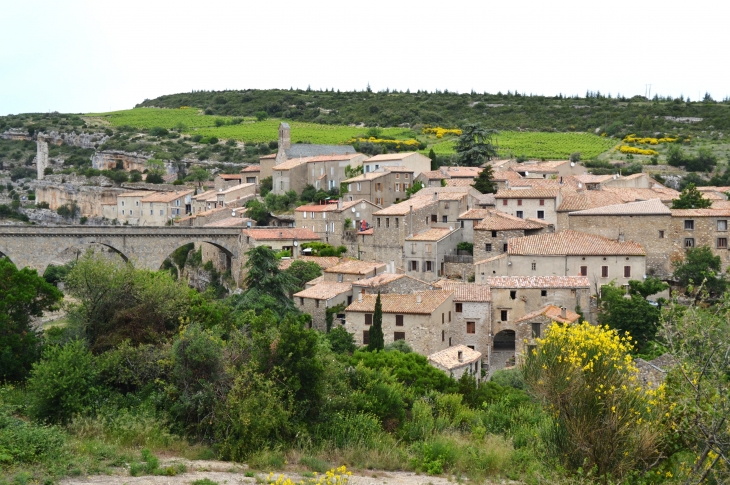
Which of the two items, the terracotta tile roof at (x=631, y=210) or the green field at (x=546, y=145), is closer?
the terracotta tile roof at (x=631, y=210)

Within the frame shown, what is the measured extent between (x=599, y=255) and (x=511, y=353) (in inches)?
254

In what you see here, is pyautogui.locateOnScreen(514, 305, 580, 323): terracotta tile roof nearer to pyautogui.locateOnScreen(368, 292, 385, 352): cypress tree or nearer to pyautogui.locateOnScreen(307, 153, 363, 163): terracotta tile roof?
pyautogui.locateOnScreen(368, 292, 385, 352): cypress tree

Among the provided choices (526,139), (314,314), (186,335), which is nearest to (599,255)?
(314,314)

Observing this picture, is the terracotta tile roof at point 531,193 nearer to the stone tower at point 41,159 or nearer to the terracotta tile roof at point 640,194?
the terracotta tile roof at point 640,194

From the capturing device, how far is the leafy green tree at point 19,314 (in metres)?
25.4

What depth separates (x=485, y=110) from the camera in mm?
127688

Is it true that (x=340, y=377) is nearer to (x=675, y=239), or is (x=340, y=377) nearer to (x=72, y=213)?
(x=675, y=239)

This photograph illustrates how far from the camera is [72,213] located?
90.1m

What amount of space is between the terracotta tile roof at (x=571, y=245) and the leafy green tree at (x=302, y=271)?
10.8m

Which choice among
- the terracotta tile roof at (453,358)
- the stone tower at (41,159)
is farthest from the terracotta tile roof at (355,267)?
the stone tower at (41,159)

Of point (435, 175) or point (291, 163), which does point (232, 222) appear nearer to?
point (291, 163)

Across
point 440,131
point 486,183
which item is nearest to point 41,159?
point 440,131

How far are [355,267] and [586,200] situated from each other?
12799 millimetres

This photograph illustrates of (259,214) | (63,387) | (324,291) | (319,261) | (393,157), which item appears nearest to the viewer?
(63,387)
